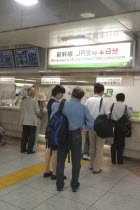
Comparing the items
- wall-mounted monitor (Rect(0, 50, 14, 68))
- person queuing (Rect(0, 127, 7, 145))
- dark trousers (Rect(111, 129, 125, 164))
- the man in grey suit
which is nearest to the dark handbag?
dark trousers (Rect(111, 129, 125, 164))

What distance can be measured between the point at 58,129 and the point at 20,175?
1.45 m

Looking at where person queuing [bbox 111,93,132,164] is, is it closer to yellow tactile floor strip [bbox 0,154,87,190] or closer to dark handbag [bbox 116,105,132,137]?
dark handbag [bbox 116,105,132,137]

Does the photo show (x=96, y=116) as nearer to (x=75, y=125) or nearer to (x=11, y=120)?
(x=75, y=125)

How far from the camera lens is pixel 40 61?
7301 millimetres

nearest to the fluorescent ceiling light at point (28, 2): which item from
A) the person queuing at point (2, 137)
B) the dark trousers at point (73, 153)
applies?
the dark trousers at point (73, 153)

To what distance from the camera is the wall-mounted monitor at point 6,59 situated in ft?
26.2

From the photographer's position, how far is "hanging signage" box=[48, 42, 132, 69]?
226 inches

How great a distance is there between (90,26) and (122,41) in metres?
1.60

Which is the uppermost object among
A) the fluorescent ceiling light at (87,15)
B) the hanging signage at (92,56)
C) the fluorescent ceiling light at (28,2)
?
the fluorescent ceiling light at (28,2)

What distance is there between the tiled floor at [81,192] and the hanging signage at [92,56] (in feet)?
8.27

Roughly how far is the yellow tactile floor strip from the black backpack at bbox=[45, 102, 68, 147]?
111 cm

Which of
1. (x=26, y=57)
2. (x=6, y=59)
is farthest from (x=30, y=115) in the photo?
(x=6, y=59)

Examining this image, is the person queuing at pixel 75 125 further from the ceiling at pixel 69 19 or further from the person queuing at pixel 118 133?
the person queuing at pixel 118 133

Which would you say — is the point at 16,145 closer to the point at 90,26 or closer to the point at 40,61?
the point at 40,61
